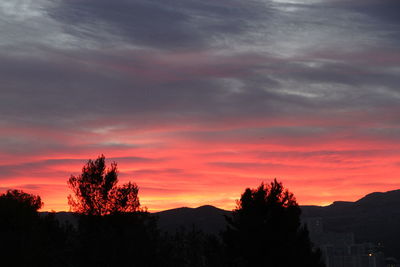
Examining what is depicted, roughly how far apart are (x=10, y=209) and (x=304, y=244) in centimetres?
4631

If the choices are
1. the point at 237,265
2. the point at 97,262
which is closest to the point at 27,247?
the point at 97,262

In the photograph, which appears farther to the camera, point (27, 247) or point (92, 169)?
point (92, 169)

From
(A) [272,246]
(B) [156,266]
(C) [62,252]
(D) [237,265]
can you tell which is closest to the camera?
(B) [156,266]

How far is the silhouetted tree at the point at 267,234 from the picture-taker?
61.5 metres

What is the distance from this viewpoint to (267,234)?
62.8m

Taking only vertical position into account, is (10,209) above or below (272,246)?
above

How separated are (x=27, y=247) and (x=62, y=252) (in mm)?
8657

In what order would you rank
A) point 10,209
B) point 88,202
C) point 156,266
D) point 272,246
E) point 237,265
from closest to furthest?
point 156,266 → point 237,265 → point 272,246 → point 88,202 → point 10,209

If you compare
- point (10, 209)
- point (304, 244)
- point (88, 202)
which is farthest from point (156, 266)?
point (10, 209)

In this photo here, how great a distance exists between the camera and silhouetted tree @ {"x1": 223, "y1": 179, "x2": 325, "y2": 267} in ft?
202

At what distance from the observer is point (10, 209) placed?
305 feet

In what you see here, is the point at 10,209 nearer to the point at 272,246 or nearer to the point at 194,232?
the point at 194,232

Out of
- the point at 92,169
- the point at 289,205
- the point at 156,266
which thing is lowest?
the point at 156,266

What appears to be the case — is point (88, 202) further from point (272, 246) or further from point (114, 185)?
point (272, 246)
